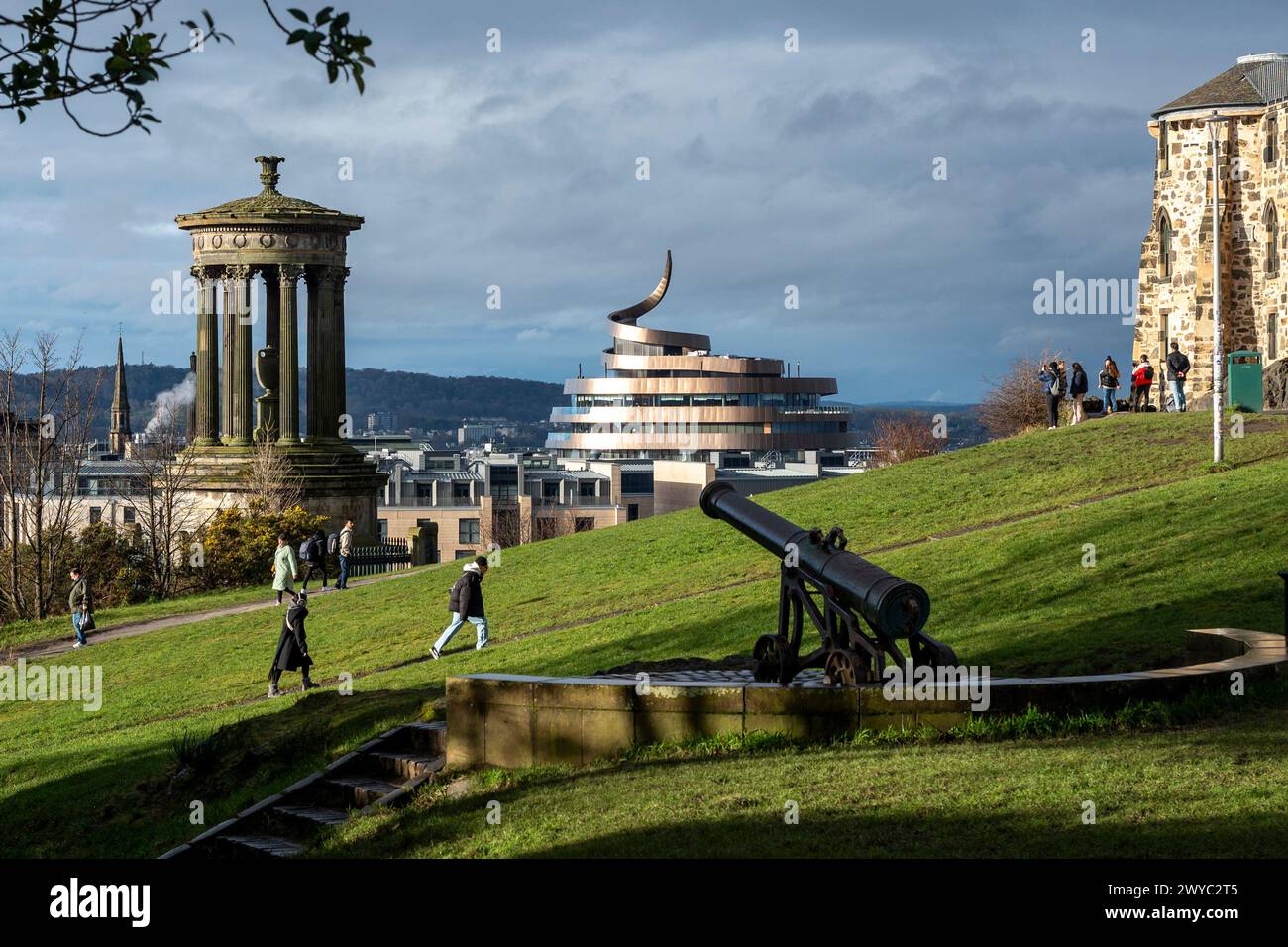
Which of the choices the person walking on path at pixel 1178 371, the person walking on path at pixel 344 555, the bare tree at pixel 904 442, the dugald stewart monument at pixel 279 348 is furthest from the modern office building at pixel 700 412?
the person walking on path at pixel 344 555

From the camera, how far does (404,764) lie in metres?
12.1

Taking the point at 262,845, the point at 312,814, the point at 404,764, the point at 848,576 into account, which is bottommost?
the point at 262,845

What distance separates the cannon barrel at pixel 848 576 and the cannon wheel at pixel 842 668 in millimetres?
300

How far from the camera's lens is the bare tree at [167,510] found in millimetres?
42469

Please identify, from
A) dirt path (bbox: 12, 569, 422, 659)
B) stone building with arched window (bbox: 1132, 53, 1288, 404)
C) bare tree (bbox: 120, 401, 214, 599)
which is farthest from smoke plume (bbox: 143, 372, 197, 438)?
stone building with arched window (bbox: 1132, 53, 1288, 404)

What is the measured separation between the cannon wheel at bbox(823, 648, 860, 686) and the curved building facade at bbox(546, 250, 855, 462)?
128445 millimetres

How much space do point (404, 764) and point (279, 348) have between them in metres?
39.8

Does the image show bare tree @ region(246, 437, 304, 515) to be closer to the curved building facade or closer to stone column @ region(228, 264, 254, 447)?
stone column @ region(228, 264, 254, 447)

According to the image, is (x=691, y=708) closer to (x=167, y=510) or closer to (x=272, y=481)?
(x=167, y=510)

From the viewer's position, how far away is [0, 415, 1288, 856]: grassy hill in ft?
32.4

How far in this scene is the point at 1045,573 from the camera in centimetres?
1905

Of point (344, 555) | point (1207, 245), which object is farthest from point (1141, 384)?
point (344, 555)

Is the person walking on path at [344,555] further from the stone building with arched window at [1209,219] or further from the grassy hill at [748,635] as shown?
the stone building with arched window at [1209,219]
